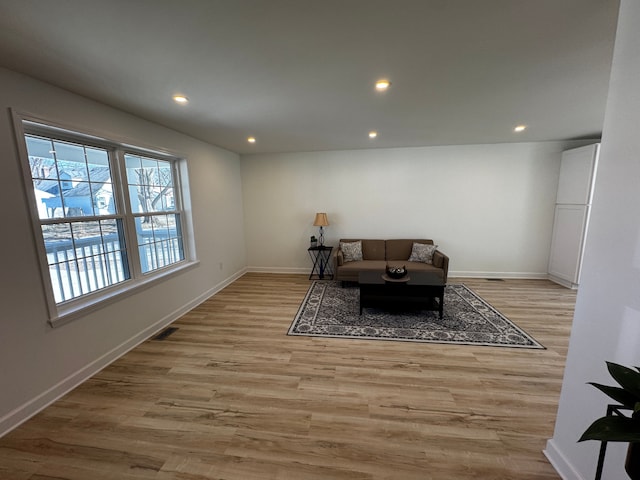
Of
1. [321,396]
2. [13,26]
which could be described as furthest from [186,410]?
[13,26]

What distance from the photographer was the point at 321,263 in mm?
4984

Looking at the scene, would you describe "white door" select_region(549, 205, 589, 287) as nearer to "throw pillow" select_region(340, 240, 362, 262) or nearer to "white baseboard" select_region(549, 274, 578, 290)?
"white baseboard" select_region(549, 274, 578, 290)

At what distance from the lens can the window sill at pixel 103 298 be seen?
2.02m

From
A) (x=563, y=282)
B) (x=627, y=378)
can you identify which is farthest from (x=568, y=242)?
(x=627, y=378)

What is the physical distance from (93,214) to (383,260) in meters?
4.17

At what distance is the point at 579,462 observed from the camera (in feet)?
4.13

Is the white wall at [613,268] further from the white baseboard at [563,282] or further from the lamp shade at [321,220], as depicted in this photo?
the white baseboard at [563,282]

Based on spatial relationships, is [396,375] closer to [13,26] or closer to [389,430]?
[389,430]

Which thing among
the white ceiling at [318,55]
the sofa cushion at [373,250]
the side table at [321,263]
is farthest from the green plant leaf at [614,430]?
the side table at [321,263]

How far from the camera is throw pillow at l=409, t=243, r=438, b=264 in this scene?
14.5 feet

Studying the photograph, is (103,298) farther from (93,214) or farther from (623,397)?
(623,397)

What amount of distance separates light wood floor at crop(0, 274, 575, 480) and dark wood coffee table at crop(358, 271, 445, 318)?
73cm

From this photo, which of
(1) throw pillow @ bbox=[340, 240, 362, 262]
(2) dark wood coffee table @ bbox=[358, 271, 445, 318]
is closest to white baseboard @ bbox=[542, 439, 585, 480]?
(2) dark wood coffee table @ bbox=[358, 271, 445, 318]

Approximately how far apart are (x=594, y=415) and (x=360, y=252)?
3566 millimetres
